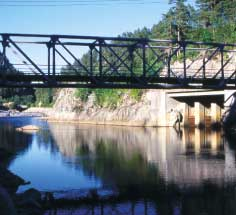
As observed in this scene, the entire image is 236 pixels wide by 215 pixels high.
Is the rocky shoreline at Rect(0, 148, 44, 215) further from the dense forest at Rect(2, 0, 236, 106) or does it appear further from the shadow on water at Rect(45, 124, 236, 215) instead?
the dense forest at Rect(2, 0, 236, 106)

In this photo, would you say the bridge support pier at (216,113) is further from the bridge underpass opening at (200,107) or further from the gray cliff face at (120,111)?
the gray cliff face at (120,111)

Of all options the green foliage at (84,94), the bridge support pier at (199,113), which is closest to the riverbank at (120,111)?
the green foliage at (84,94)

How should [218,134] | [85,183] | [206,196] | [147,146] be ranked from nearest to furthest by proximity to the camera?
[206,196] < [85,183] < [147,146] < [218,134]

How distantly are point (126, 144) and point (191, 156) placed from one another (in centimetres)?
1862

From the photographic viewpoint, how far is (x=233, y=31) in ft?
381

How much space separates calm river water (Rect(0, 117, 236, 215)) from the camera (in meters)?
33.8

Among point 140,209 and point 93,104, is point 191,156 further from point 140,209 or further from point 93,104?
point 93,104

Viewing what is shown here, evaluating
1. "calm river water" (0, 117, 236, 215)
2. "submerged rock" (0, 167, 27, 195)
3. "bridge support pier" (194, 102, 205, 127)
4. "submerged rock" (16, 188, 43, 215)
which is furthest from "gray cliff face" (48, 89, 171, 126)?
"submerged rock" (16, 188, 43, 215)

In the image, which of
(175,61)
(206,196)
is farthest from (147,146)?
(175,61)

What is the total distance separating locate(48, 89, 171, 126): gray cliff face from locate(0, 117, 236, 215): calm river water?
1250 inches

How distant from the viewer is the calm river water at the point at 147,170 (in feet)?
111

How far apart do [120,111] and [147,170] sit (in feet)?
258

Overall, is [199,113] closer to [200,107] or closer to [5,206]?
[200,107]

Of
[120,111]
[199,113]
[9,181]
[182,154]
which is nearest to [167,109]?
[199,113]
